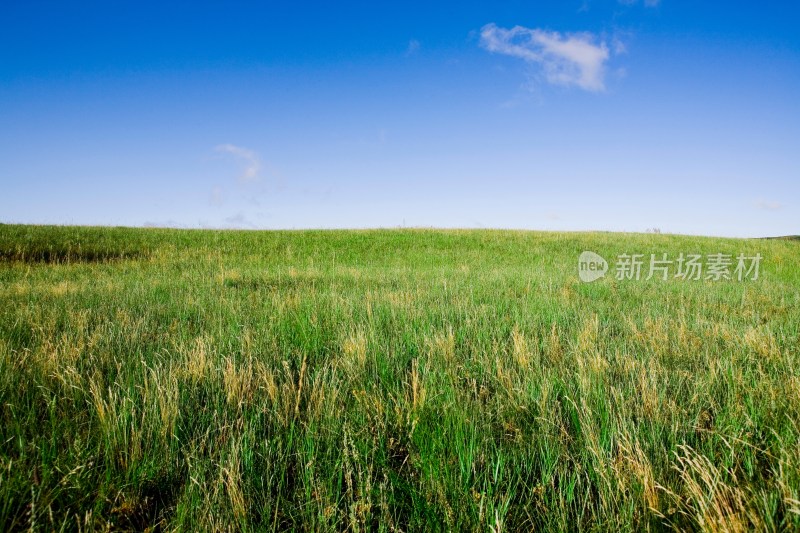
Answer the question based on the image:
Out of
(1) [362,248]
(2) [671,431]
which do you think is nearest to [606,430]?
(2) [671,431]

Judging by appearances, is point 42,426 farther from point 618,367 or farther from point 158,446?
point 618,367

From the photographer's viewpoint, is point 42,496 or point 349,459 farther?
point 349,459

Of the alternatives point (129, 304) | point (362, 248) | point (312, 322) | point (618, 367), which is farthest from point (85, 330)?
point (362, 248)

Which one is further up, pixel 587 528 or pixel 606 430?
pixel 606 430

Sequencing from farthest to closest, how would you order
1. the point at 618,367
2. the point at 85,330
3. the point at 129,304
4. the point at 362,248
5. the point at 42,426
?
1. the point at 362,248
2. the point at 129,304
3. the point at 85,330
4. the point at 618,367
5. the point at 42,426

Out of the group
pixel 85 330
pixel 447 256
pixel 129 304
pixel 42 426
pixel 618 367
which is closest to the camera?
pixel 42 426

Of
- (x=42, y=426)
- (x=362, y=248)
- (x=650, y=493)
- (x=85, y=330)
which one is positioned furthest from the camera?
(x=362, y=248)

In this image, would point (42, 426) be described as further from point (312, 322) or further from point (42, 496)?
point (312, 322)

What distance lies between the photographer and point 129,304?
5504 millimetres

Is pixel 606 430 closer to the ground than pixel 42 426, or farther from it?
farther from it

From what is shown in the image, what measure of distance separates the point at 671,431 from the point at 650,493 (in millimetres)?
566

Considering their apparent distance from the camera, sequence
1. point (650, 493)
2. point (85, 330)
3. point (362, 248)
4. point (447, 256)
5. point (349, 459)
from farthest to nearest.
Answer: point (362, 248)
point (447, 256)
point (85, 330)
point (349, 459)
point (650, 493)

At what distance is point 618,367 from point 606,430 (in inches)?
46.7

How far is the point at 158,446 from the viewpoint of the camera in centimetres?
180
